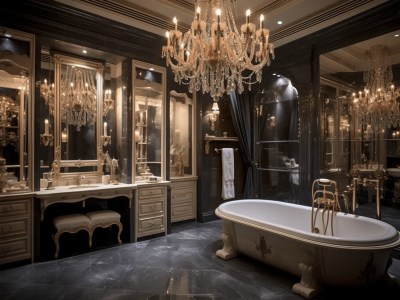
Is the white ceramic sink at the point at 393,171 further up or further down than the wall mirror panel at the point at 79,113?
further down

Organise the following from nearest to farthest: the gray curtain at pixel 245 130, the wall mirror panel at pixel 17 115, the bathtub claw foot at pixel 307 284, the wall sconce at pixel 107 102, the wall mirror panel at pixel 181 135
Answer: the bathtub claw foot at pixel 307 284 < the wall mirror panel at pixel 17 115 < the wall sconce at pixel 107 102 < the wall mirror panel at pixel 181 135 < the gray curtain at pixel 245 130

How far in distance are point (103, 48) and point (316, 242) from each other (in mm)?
3273

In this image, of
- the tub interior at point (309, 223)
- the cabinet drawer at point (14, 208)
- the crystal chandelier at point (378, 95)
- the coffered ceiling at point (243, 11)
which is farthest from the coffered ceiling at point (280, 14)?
the cabinet drawer at point (14, 208)

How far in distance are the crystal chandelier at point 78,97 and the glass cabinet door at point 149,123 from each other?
61cm

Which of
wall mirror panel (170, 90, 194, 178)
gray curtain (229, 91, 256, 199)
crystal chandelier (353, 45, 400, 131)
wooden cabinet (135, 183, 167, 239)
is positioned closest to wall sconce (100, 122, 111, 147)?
wooden cabinet (135, 183, 167, 239)

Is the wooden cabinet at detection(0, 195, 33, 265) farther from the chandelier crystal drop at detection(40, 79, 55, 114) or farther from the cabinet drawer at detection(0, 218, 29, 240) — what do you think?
the chandelier crystal drop at detection(40, 79, 55, 114)

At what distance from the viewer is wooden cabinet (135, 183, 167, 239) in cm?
368

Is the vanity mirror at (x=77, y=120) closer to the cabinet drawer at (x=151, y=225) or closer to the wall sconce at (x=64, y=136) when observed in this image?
the wall sconce at (x=64, y=136)

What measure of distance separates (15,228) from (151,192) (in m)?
1.61

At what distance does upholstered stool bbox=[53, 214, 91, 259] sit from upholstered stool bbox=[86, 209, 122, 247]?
2.4 inches

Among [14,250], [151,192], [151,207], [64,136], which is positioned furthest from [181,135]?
[14,250]

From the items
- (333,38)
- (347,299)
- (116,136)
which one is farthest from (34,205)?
(333,38)

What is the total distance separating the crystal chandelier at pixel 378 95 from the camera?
3.18 meters

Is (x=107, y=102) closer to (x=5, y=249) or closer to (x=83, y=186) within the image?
(x=83, y=186)
